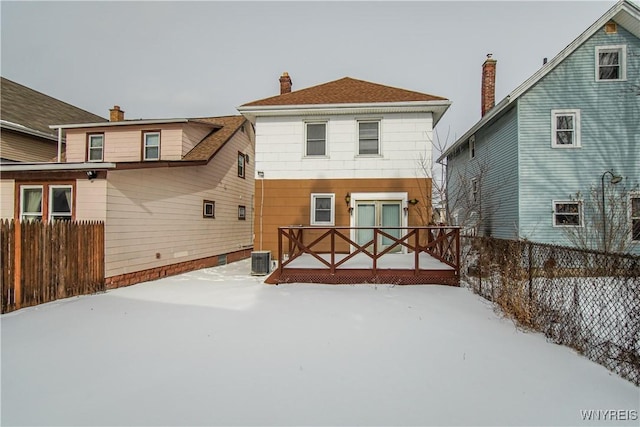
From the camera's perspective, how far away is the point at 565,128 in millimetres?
11352

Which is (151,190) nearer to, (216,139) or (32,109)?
(216,139)

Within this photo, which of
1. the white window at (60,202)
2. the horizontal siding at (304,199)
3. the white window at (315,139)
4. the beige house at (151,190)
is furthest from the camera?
the white window at (315,139)

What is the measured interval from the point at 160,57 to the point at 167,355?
60.2 ft

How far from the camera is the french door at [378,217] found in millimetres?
10203

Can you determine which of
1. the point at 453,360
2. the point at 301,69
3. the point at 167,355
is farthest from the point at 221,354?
the point at 301,69

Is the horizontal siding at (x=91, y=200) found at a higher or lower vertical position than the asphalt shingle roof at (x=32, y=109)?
lower

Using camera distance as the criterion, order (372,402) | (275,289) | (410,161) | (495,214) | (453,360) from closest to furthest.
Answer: (372,402) → (453,360) → (275,289) → (410,161) → (495,214)

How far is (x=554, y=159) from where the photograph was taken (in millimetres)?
11203

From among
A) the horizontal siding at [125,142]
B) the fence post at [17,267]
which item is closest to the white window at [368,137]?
the horizontal siding at [125,142]

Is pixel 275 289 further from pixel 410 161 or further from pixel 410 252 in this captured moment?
pixel 410 161

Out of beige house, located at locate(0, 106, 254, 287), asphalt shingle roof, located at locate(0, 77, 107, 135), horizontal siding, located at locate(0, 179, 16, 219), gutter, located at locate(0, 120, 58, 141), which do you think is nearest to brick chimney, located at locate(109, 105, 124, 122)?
beige house, located at locate(0, 106, 254, 287)

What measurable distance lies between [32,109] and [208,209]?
34.5 feet

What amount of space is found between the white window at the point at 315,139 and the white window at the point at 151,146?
6240mm

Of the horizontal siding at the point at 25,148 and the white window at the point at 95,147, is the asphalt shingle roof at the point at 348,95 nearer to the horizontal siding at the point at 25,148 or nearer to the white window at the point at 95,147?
the white window at the point at 95,147
